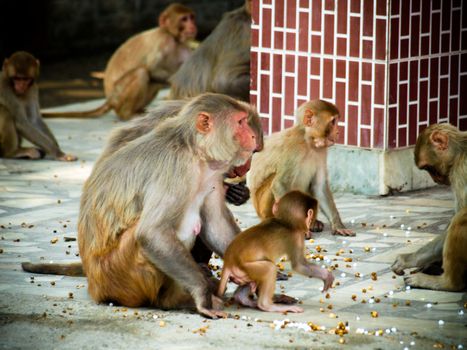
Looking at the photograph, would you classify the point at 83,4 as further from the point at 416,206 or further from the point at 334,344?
the point at 334,344

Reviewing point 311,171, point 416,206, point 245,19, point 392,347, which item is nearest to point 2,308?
point 392,347

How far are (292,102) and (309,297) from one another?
363 cm

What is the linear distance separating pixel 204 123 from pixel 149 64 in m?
8.12

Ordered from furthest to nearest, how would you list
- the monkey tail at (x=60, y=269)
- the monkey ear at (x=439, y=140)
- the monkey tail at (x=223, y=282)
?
the monkey tail at (x=60, y=269)
the monkey ear at (x=439, y=140)
the monkey tail at (x=223, y=282)

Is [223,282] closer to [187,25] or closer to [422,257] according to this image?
[422,257]

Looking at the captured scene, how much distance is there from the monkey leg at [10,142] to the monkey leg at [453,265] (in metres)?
5.61

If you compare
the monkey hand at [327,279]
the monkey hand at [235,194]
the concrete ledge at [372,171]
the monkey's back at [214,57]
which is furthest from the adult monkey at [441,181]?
the monkey's back at [214,57]

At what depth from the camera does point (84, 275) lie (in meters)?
7.77

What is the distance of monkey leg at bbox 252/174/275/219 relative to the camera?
9.09m

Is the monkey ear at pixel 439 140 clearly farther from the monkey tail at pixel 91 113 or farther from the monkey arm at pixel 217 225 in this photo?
the monkey tail at pixel 91 113

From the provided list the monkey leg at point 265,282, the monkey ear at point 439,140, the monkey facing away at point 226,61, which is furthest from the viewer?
the monkey facing away at point 226,61

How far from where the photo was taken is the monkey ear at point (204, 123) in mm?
6723

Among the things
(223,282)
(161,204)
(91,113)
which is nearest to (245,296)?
(223,282)

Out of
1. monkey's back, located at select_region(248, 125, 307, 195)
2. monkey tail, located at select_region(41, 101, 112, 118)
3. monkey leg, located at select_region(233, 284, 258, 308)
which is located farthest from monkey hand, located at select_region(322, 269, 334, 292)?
monkey tail, located at select_region(41, 101, 112, 118)
